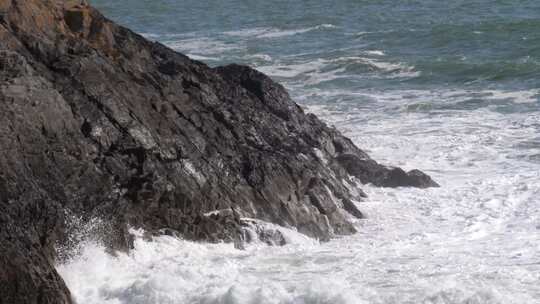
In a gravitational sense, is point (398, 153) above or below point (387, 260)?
below

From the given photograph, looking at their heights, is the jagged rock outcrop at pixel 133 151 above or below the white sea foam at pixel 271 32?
above

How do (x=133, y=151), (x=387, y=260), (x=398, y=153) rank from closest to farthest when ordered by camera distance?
(x=387, y=260)
(x=133, y=151)
(x=398, y=153)

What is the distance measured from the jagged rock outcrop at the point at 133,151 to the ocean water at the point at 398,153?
46 centimetres

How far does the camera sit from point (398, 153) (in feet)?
63.8

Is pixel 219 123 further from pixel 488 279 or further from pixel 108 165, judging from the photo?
pixel 488 279

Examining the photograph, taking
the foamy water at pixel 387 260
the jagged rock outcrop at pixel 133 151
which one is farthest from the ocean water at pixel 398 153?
the jagged rock outcrop at pixel 133 151

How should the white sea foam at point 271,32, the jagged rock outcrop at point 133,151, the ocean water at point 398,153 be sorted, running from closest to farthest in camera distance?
the ocean water at point 398,153, the jagged rock outcrop at point 133,151, the white sea foam at point 271,32

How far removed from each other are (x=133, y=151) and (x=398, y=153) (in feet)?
25.0

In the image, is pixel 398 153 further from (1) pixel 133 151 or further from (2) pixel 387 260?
(1) pixel 133 151

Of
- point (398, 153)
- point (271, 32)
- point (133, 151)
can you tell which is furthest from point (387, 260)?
point (271, 32)

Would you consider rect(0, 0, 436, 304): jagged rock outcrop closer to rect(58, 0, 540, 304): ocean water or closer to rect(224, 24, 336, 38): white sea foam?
rect(58, 0, 540, 304): ocean water

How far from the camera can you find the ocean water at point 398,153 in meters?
11.2

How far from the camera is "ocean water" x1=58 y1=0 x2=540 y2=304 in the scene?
11.2m

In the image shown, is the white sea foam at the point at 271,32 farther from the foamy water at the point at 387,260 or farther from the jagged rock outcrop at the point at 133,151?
the jagged rock outcrop at the point at 133,151
